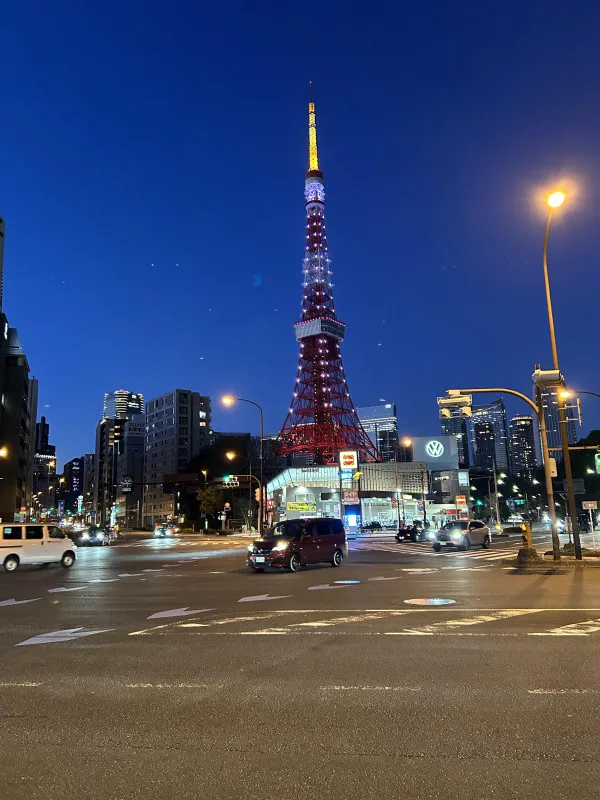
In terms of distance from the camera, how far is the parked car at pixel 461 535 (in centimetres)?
3684

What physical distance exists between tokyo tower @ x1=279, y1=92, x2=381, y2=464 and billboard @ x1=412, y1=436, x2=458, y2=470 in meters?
13.6

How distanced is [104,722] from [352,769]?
2.43m

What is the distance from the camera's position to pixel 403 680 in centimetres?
672

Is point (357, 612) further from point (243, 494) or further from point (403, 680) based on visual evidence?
point (243, 494)

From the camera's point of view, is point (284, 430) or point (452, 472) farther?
point (284, 430)

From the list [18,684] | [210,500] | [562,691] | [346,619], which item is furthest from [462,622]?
[210,500]

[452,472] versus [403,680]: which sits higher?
[452,472]

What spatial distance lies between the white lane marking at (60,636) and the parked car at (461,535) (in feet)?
94.3

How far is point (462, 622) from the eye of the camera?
33.9 ft

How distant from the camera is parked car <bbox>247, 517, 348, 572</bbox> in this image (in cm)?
2188

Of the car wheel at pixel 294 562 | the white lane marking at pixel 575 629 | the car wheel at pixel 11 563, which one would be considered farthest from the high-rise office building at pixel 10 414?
the white lane marking at pixel 575 629

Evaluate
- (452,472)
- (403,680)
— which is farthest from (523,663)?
(452,472)

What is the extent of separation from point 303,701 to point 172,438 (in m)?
144

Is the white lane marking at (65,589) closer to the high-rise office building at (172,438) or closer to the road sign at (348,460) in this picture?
the road sign at (348,460)
